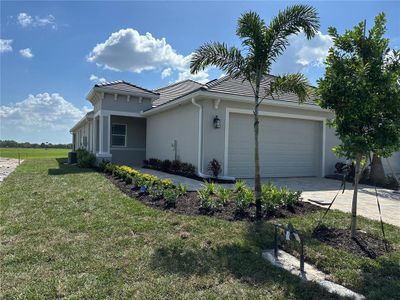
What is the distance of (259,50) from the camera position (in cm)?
601

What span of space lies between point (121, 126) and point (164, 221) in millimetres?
13270

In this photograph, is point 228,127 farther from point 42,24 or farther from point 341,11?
point 42,24

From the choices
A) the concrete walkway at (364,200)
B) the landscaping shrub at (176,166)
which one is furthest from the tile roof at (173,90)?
the concrete walkway at (364,200)

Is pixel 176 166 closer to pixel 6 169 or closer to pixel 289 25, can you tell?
pixel 289 25

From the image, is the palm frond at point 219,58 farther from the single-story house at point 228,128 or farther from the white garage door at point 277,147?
the white garage door at point 277,147

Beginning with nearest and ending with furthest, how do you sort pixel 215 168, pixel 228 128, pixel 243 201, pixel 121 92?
pixel 243 201 → pixel 215 168 → pixel 228 128 → pixel 121 92

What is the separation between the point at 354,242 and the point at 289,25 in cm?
440

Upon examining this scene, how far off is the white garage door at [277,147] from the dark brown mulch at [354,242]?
254 inches

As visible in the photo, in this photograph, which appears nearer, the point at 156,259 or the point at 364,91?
the point at 156,259

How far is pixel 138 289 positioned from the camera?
291 centimetres

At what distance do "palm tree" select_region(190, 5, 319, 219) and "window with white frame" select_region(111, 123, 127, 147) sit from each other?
11.8 metres

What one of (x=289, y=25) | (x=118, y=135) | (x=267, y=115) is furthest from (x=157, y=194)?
(x=118, y=135)

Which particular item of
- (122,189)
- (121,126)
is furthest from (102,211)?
(121,126)

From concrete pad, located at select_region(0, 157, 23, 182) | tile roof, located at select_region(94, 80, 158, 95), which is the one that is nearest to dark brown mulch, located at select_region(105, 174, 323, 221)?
concrete pad, located at select_region(0, 157, 23, 182)
